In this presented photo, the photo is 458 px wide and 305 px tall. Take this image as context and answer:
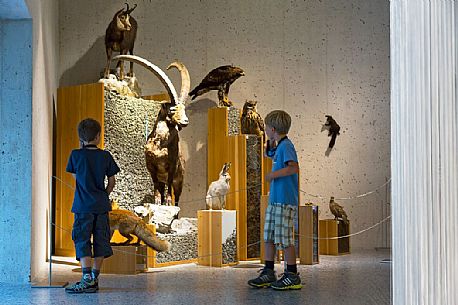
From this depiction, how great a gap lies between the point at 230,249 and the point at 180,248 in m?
0.48

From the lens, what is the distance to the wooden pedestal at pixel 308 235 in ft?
23.2

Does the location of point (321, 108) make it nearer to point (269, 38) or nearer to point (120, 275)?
point (269, 38)

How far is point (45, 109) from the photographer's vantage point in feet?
21.2

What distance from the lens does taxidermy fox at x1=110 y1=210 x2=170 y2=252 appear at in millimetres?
5977

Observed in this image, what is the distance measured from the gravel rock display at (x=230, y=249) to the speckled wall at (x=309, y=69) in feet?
8.10

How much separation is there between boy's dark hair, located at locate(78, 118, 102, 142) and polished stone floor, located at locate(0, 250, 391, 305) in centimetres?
107

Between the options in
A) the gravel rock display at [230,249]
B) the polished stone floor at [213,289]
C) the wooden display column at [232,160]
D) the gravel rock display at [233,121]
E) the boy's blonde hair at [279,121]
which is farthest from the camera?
the gravel rock display at [233,121]

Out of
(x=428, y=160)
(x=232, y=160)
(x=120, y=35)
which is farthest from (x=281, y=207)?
(x=120, y=35)

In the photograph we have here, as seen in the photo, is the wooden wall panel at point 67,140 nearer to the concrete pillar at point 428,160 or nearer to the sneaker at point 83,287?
the sneaker at point 83,287

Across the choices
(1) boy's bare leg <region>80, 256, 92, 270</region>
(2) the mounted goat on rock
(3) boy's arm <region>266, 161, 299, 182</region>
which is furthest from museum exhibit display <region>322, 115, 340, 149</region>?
(1) boy's bare leg <region>80, 256, 92, 270</region>

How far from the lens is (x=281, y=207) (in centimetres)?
488

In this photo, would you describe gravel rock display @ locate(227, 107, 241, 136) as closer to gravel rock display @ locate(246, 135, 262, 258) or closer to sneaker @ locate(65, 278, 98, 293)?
gravel rock display @ locate(246, 135, 262, 258)

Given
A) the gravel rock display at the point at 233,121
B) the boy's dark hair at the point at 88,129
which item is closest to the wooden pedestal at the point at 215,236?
the gravel rock display at the point at 233,121

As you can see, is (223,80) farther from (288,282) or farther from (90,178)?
(288,282)
